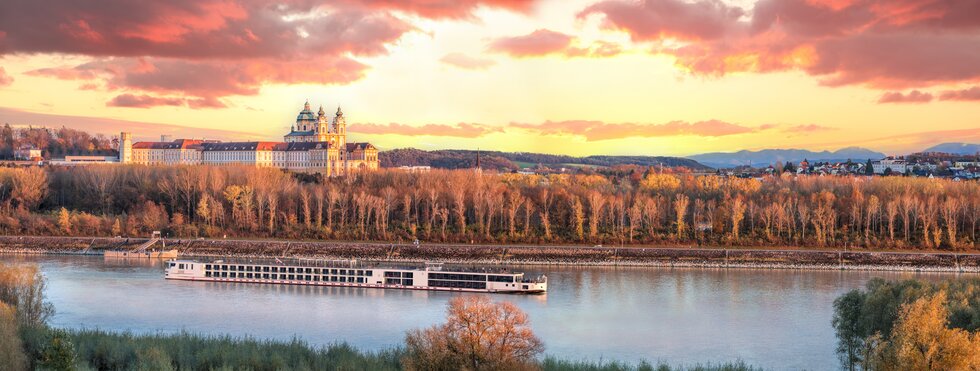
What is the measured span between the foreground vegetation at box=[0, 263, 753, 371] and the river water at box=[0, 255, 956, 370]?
2.67 m

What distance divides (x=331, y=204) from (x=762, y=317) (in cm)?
2335

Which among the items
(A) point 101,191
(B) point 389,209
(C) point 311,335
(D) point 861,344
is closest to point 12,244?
(A) point 101,191

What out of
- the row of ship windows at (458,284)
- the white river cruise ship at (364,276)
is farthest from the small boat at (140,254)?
the row of ship windows at (458,284)

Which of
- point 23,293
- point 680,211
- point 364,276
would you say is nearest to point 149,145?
point 680,211

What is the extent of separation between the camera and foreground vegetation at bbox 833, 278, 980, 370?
1121 centimetres

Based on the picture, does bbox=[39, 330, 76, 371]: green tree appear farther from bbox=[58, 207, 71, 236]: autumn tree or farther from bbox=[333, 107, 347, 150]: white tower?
bbox=[333, 107, 347, 150]: white tower

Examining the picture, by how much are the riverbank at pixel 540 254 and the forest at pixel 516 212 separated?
1.86m

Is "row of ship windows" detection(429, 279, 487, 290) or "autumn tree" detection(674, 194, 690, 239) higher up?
"autumn tree" detection(674, 194, 690, 239)

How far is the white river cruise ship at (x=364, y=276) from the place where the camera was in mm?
25984

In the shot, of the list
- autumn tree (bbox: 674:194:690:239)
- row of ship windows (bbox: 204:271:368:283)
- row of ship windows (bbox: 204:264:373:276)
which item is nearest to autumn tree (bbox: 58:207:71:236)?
row of ship windows (bbox: 204:264:373:276)

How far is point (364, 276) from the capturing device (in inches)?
1074

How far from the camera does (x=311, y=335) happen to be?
61.6 feet

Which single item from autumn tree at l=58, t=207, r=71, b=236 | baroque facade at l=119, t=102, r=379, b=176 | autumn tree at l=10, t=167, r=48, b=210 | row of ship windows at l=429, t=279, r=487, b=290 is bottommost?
row of ship windows at l=429, t=279, r=487, b=290

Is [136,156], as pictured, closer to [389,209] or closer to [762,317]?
[389,209]
